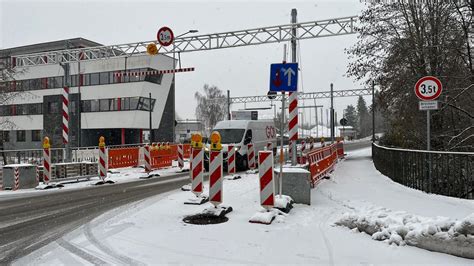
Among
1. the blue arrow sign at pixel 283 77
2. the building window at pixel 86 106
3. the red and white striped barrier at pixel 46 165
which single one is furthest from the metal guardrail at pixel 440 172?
the building window at pixel 86 106

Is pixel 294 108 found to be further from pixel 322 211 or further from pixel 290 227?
pixel 290 227

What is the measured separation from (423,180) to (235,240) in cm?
606

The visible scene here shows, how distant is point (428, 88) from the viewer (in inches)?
404

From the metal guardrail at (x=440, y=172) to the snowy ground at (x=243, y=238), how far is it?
431 millimetres

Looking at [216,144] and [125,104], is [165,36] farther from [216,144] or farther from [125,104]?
[125,104]

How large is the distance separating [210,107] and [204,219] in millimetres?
82786

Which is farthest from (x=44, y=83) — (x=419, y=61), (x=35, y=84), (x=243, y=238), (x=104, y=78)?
(x=243, y=238)

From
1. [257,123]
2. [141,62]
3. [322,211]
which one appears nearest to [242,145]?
[257,123]

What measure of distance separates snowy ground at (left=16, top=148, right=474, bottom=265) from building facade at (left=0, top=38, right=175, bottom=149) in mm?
36831

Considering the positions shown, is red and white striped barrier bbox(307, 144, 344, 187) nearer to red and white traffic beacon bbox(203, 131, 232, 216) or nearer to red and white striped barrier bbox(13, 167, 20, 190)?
red and white traffic beacon bbox(203, 131, 232, 216)

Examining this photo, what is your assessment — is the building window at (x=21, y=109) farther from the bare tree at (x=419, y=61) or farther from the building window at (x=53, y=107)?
the bare tree at (x=419, y=61)

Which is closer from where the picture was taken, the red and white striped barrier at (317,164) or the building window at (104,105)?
the red and white striped barrier at (317,164)

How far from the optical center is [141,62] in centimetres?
4594

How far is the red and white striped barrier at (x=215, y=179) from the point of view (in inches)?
304
